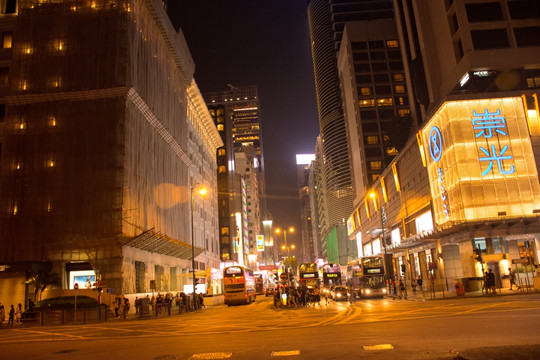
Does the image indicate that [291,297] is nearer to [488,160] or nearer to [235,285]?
[235,285]

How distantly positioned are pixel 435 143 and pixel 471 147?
16.6 ft

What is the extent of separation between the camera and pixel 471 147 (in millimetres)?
42688

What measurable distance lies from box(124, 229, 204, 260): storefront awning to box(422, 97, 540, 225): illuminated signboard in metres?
29.9

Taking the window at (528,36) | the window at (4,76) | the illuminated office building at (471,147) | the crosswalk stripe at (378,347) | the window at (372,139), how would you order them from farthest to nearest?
1. the window at (372,139)
2. the window at (528,36)
3. the window at (4,76)
4. the illuminated office building at (471,147)
5. the crosswalk stripe at (378,347)

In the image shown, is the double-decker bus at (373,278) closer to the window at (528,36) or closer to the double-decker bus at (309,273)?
the double-decker bus at (309,273)

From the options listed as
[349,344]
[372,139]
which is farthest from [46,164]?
[372,139]

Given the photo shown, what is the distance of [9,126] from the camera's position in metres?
45.2

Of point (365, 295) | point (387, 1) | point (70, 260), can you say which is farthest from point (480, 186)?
point (387, 1)

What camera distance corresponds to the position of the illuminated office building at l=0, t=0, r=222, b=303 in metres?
41.3

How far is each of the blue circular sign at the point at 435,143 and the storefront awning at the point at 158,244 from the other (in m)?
30.5

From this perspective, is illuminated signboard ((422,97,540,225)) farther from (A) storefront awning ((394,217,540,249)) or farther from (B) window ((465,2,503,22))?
(B) window ((465,2,503,22))

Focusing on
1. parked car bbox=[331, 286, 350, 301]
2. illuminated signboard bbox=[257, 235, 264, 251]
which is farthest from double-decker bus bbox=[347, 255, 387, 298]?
illuminated signboard bbox=[257, 235, 264, 251]

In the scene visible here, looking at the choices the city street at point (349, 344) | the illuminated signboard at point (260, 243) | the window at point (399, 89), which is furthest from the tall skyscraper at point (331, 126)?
the city street at point (349, 344)

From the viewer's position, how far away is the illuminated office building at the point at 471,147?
41.9 m
